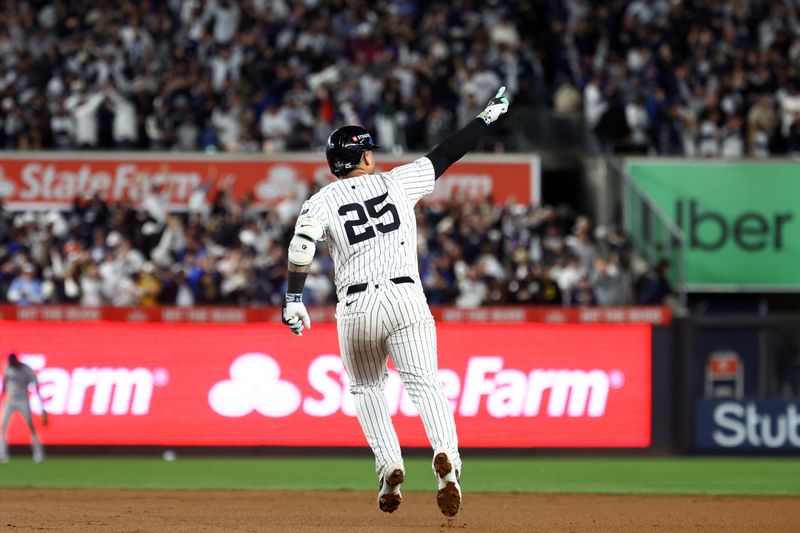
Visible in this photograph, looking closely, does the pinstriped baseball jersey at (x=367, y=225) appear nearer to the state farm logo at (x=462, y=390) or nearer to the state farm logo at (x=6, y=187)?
the state farm logo at (x=462, y=390)

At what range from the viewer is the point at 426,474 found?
16312 millimetres

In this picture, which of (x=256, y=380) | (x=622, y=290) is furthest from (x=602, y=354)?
(x=256, y=380)

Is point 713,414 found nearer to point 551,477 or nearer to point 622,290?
point 622,290

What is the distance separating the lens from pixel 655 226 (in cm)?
2294

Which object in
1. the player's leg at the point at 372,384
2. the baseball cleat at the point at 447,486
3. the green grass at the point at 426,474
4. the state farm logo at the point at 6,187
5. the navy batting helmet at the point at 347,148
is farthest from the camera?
the state farm logo at the point at 6,187

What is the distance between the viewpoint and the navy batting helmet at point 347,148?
9234 millimetres

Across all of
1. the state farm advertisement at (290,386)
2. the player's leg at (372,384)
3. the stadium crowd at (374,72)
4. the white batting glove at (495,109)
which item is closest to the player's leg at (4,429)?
the state farm advertisement at (290,386)

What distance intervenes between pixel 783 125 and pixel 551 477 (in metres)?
11.8

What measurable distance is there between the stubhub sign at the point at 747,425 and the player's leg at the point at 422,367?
11.0 meters

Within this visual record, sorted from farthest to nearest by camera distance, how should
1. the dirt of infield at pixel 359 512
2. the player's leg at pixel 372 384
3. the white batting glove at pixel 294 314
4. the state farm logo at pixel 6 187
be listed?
the state farm logo at pixel 6 187
the dirt of infield at pixel 359 512
the player's leg at pixel 372 384
the white batting glove at pixel 294 314

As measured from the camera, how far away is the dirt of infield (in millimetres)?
9789

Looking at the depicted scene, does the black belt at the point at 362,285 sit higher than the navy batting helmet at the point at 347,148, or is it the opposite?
the navy batting helmet at the point at 347,148

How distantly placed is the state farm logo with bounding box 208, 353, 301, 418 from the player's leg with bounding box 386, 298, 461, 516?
33.0 feet

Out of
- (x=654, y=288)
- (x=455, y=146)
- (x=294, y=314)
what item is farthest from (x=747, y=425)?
(x=294, y=314)
